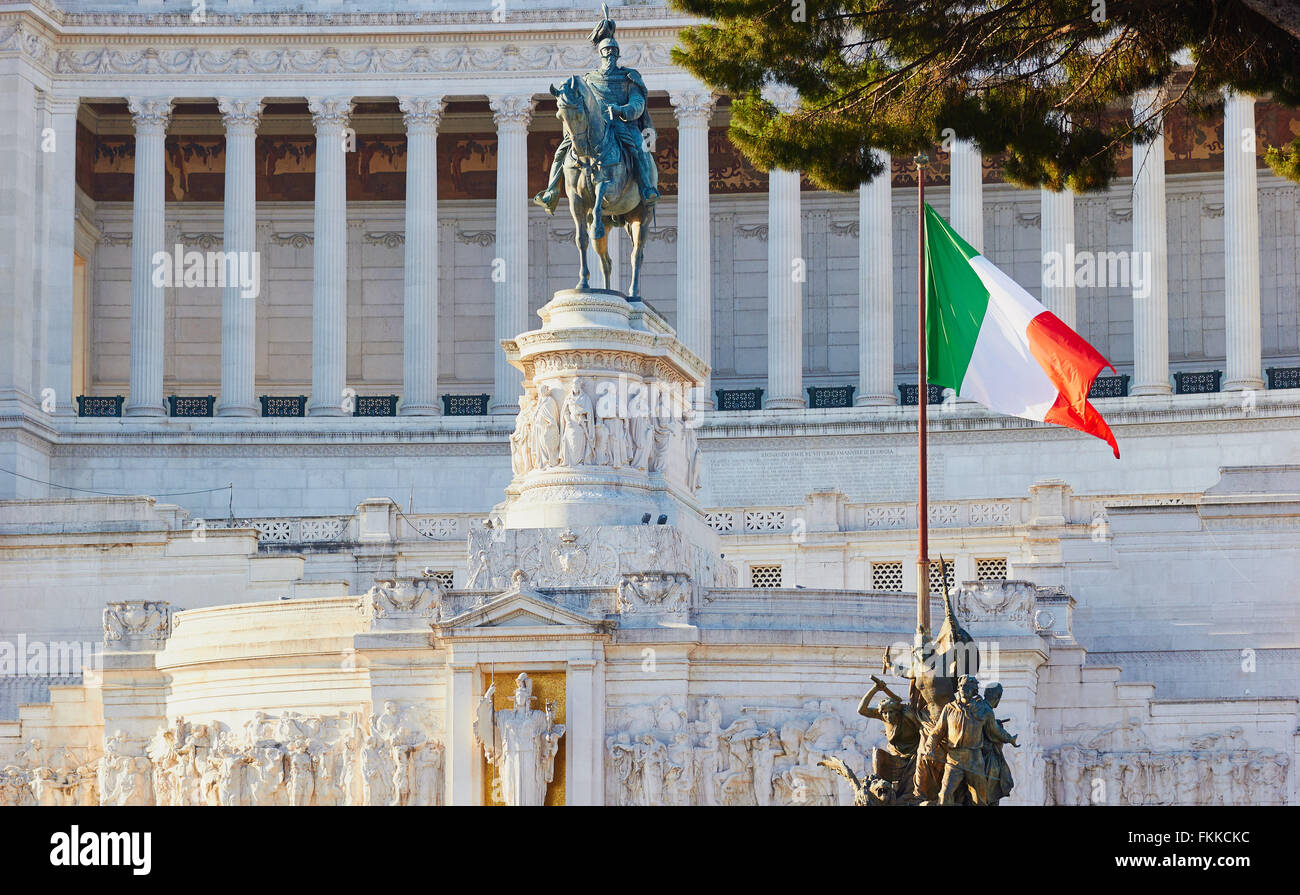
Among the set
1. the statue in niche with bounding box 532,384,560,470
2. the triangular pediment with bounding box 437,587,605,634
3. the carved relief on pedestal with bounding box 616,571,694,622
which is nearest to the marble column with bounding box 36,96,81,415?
the statue in niche with bounding box 532,384,560,470

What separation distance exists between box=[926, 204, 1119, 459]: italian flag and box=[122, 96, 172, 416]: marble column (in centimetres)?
4072

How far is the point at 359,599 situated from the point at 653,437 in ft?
18.7

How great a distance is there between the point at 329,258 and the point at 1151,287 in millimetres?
22548

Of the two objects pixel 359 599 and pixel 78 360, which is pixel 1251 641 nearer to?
pixel 359 599

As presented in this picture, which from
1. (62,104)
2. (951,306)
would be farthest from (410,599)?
(62,104)

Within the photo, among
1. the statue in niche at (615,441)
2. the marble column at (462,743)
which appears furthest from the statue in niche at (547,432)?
the marble column at (462,743)

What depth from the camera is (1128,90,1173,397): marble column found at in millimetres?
65125

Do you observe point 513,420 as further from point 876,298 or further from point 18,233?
point 18,233

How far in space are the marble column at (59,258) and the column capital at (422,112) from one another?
923 centimetres

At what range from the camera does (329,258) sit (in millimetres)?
69062

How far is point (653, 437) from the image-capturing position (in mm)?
41094

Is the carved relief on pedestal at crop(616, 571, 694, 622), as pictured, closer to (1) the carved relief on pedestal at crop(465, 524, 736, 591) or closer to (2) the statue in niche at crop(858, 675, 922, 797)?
(1) the carved relief on pedestal at crop(465, 524, 736, 591)

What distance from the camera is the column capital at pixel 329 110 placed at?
69.8 m
